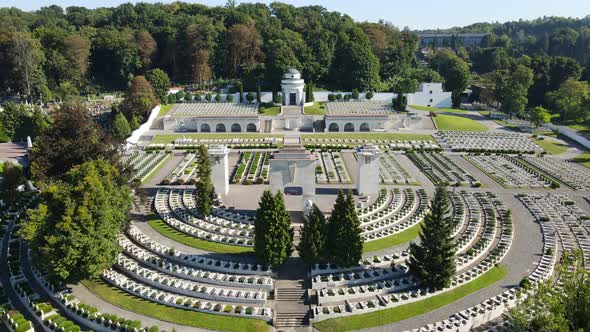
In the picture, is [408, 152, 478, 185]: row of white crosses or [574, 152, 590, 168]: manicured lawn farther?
[574, 152, 590, 168]: manicured lawn

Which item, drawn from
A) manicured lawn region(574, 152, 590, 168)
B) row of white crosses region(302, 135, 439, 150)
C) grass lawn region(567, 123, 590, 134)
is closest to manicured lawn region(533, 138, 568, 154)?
manicured lawn region(574, 152, 590, 168)

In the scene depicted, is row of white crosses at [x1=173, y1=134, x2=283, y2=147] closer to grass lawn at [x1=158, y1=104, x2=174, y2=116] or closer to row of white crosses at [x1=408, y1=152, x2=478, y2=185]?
grass lawn at [x1=158, y1=104, x2=174, y2=116]

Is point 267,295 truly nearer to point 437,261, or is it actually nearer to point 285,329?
point 285,329

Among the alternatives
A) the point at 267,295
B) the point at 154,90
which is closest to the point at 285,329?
the point at 267,295

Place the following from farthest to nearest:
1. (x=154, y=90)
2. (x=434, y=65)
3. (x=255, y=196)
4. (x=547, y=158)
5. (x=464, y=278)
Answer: (x=434, y=65) < (x=154, y=90) < (x=547, y=158) < (x=255, y=196) < (x=464, y=278)

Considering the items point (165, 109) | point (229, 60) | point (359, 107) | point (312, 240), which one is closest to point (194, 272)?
point (312, 240)
